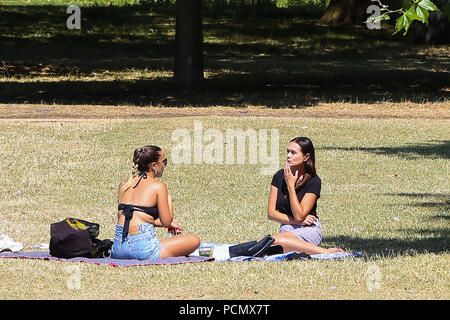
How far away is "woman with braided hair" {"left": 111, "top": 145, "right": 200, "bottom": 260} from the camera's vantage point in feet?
28.0

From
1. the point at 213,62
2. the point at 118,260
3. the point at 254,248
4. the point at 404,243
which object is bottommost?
the point at 213,62

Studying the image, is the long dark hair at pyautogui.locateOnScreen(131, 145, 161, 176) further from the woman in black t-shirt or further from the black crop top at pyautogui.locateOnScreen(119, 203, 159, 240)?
the woman in black t-shirt

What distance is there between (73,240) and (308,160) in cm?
215

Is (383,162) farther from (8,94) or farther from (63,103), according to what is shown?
(8,94)

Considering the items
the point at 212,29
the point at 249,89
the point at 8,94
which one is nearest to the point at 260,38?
the point at 212,29

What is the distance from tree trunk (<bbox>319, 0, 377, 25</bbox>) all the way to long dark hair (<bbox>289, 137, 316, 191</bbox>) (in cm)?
3242

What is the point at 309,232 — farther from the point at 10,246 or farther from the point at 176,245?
the point at 10,246

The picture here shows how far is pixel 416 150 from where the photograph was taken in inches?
666

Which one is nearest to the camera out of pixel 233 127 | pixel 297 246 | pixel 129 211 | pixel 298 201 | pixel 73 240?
pixel 129 211

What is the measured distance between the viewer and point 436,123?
20.4 metres

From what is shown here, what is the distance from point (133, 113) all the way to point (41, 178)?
7522 mm

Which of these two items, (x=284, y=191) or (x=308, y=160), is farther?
(x=284, y=191)

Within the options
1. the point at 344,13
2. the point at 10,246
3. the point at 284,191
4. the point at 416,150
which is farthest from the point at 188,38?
the point at 344,13

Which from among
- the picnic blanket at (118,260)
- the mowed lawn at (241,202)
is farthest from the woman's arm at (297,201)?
the picnic blanket at (118,260)
